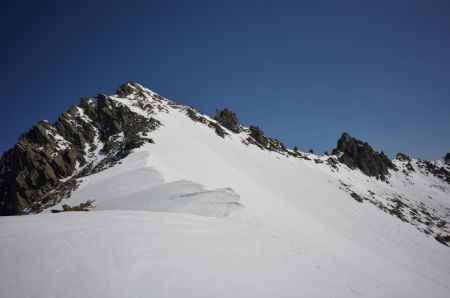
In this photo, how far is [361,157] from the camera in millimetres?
85875

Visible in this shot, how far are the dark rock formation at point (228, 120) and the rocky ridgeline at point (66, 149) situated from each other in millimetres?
30164

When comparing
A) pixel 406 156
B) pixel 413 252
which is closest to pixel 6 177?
pixel 413 252

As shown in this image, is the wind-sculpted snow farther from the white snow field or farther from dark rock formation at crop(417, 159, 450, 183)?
dark rock formation at crop(417, 159, 450, 183)

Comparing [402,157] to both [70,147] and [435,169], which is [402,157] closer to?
[435,169]

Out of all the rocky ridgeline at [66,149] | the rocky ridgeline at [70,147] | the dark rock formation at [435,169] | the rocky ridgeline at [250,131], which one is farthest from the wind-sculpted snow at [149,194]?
the dark rock formation at [435,169]

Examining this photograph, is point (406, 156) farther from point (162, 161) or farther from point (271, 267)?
point (271, 267)

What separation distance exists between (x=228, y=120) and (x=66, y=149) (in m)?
46.0

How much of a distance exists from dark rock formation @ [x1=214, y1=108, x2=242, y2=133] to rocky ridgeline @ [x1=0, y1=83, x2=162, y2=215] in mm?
30164

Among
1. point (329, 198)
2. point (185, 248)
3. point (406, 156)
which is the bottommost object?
point (185, 248)

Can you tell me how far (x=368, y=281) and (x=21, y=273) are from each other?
13690 mm

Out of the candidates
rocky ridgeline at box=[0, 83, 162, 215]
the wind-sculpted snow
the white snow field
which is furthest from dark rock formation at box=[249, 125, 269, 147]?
the wind-sculpted snow

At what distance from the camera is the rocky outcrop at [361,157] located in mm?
83000

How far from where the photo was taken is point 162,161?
29.8 m

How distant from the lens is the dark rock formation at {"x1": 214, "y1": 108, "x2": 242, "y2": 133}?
72.8 metres
